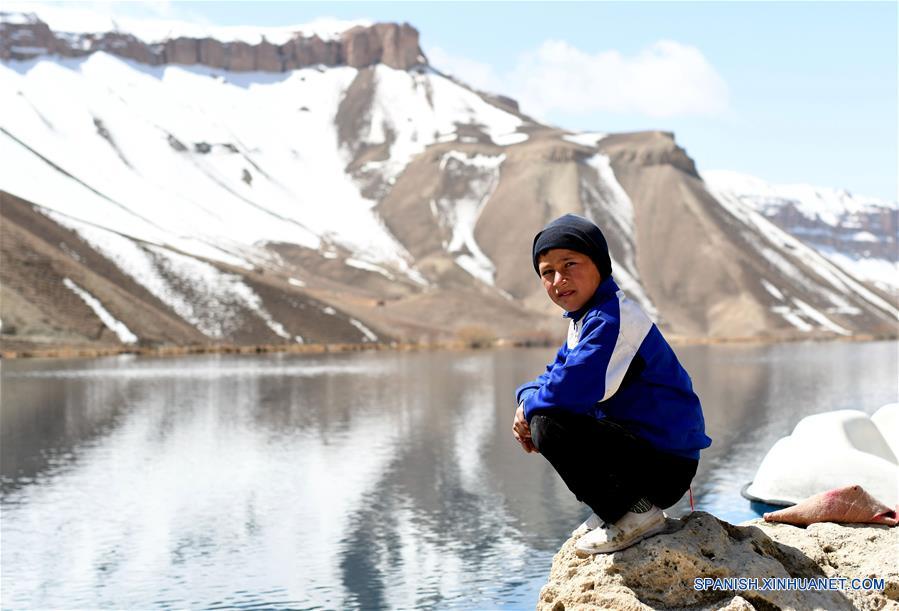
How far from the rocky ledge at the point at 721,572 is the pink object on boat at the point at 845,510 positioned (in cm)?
31

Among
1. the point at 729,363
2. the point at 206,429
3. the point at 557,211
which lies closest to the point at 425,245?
the point at 557,211

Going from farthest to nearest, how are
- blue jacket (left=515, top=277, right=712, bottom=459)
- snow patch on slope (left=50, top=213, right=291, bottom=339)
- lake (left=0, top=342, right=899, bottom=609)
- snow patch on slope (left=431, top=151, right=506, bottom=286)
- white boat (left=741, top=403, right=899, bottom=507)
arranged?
snow patch on slope (left=431, top=151, right=506, bottom=286) → snow patch on slope (left=50, top=213, right=291, bottom=339) → lake (left=0, top=342, right=899, bottom=609) → white boat (left=741, top=403, right=899, bottom=507) → blue jacket (left=515, top=277, right=712, bottom=459)

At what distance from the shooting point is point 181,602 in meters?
10.4

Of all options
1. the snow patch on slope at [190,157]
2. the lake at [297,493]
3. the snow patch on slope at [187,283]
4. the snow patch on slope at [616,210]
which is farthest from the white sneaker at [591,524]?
the snow patch on slope at [616,210]

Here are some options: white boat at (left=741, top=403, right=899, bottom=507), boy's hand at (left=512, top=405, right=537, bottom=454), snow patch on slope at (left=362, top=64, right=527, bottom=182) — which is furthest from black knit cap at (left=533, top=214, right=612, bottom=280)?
snow patch on slope at (left=362, top=64, right=527, bottom=182)

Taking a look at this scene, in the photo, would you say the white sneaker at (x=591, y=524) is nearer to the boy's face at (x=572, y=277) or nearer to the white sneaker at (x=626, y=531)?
the white sneaker at (x=626, y=531)

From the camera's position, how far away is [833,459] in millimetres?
11203

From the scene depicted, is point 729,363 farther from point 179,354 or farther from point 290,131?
point 290,131

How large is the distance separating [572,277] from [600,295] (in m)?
0.16

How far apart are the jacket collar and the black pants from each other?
1.81ft

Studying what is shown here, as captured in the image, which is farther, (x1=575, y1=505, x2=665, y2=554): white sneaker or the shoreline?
the shoreline

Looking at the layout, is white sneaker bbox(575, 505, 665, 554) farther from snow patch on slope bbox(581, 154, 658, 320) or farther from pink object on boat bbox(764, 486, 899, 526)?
snow patch on slope bbox(581, 154, 658, 320)

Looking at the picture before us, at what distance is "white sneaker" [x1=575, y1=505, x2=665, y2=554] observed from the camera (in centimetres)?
557

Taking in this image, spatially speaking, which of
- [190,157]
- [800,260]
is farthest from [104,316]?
[800,260]
